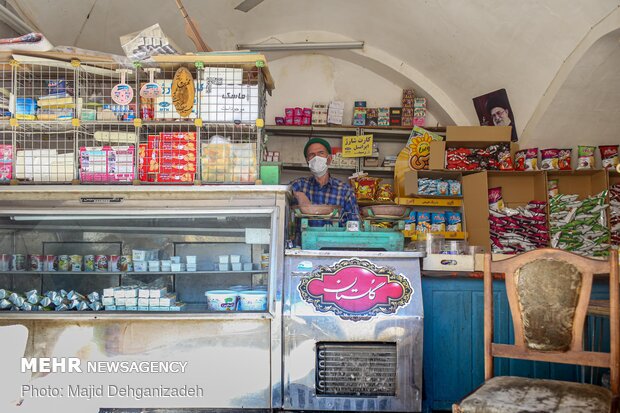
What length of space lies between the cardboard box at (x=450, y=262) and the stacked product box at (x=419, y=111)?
3607mm

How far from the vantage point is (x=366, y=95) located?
716 cm

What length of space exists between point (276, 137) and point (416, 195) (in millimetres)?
1894

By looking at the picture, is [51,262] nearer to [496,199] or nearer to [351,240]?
[351,240]

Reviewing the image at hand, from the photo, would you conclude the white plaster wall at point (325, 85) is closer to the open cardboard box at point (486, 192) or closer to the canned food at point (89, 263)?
the open cardboard box at point (486, 192)

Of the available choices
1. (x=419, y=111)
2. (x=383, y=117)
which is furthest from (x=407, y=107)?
(x=383, y=117)

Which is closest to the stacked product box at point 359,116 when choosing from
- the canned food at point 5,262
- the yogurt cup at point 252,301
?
the yogurt cup at point 252,301

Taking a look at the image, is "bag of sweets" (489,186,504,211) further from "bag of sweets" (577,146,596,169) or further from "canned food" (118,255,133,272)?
"canned food" (118,255,133,272)

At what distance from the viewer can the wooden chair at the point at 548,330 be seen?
229cm

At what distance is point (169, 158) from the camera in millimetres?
3439

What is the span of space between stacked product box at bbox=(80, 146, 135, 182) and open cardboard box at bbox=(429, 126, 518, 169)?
3.59 meters

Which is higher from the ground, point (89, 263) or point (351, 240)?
point (351, 240)

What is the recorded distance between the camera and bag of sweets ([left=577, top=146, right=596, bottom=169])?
5.71 meters

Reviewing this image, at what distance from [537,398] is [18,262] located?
9.47 feet

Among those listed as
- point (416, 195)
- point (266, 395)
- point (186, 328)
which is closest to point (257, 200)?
point (186, 328)
